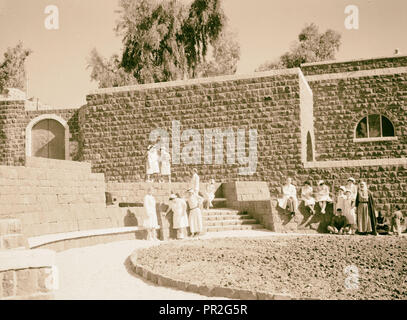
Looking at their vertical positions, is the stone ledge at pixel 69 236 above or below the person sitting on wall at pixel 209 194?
below

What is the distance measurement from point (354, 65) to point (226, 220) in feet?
34.6

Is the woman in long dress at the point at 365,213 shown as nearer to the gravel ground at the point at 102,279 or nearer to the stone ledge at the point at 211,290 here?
the gravel ground at the point at 102,279

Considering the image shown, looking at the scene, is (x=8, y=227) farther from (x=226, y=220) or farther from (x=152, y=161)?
(x=152, y=161)

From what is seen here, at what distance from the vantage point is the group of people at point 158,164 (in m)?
19.0

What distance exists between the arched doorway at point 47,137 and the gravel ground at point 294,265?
47.0 feet

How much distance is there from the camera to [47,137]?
2395cm

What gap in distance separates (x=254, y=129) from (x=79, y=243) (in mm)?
9812

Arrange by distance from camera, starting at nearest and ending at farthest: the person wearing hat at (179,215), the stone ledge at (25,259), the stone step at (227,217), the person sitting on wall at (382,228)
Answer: the stone ledge at (25,259) → the person wearing hat at (179,215) → the person sitting on wall at (382,228) → the stone step at (227,217)

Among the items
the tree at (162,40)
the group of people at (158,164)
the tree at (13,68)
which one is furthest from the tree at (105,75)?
the group of people at (158,164)

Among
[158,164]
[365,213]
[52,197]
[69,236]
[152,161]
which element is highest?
[152,161]

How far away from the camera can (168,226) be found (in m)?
13.4

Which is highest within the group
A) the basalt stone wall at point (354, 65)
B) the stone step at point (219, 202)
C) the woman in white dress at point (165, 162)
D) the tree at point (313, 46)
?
the tree at point (313, 46)

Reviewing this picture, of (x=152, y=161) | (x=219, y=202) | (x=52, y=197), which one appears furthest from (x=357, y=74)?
(x=52, y=197)
